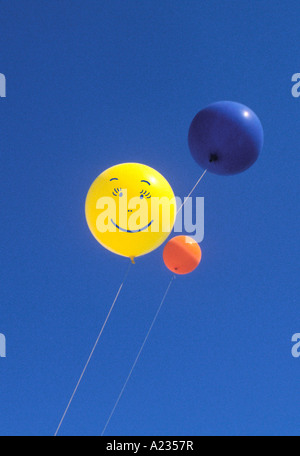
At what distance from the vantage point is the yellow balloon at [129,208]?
5734 mm

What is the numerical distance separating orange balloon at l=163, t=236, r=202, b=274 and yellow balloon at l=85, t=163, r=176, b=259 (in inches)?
38.4

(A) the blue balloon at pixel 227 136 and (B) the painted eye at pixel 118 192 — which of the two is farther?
(B) the painted eye at pixel 118 192

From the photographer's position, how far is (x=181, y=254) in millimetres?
6953

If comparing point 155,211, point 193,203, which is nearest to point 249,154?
point 155,211

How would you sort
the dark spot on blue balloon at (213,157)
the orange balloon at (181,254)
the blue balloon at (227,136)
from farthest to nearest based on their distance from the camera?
the orange balloon at (181,254)
the dark spot on blue balloon at (213,157)
the blue balloon at (227,136)

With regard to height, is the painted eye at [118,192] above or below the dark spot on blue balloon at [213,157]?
below

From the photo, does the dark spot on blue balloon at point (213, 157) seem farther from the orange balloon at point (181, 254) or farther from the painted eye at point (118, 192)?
the orange balloon at point (181, 254)

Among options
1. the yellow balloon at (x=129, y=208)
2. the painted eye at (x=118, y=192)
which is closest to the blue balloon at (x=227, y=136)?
the yellow balloon at (x=129, y=208)

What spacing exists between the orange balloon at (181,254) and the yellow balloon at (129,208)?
3.20ft

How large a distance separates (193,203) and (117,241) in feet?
9.47

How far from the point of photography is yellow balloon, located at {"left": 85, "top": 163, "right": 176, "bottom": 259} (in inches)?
226

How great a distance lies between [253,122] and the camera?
18.3 ft

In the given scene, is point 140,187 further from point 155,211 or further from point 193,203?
point 193,203

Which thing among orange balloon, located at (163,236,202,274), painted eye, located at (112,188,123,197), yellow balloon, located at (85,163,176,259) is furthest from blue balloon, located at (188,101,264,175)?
orange balloon, located at (163,236,202,274)
